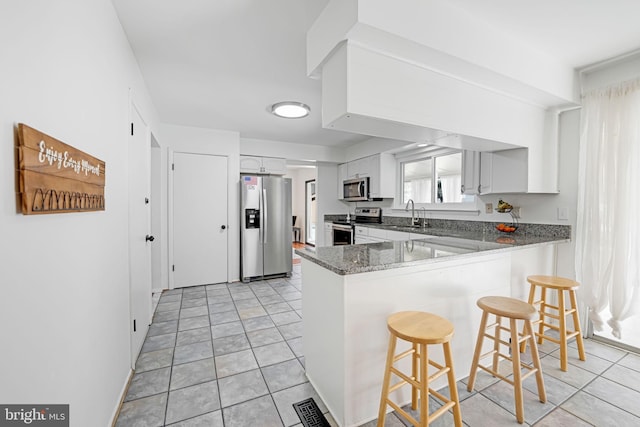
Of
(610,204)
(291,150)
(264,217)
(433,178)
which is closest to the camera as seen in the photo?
(610,204)

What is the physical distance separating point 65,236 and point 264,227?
11.0 feet

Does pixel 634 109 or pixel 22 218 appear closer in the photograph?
pixel 22 218

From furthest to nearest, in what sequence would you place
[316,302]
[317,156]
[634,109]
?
[317,156] → [634,109] → [316,302]

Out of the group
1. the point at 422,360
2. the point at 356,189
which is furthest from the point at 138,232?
the point at 356,189

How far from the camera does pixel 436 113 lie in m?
1.82

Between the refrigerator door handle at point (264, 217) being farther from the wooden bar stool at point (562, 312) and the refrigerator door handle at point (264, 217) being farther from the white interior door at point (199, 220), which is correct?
the wooden bar stool at point (562, 312)

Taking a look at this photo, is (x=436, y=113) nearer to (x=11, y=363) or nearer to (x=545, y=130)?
(x=545, y=130)

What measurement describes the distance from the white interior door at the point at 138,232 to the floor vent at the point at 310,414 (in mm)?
1329

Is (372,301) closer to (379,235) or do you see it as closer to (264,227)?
(379,235)

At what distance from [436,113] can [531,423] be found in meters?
1.92

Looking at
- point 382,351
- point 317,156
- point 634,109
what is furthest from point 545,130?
point 317,156

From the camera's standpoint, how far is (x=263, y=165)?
474 cm

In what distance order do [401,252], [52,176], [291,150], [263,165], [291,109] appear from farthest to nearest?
[291,150], [263,165], [291,109], [401,252], [52,176]

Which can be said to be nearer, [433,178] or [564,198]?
[564,198]
